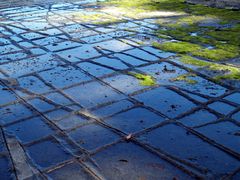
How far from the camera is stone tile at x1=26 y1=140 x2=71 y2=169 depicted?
12.2 feet

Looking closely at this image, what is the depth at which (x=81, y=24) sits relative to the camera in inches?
377

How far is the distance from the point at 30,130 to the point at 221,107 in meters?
2.58

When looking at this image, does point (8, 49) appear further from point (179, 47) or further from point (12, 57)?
point (179, 47)

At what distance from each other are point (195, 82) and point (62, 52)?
3075mm

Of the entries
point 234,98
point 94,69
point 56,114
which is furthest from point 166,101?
point 94,69

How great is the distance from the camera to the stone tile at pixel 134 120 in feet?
14.2

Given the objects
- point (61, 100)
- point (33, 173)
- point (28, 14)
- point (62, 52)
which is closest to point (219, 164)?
point (33, 173)

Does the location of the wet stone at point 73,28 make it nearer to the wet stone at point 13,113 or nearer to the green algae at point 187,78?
the green algae at point 187,78

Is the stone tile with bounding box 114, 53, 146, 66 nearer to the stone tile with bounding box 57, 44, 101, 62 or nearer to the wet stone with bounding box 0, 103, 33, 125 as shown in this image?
the stone tile with bounding box 57, 44, 101, 62

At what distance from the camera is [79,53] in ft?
23.6

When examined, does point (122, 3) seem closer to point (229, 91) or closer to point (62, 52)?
point (62, 52)

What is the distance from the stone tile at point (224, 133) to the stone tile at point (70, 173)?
1.55 metres

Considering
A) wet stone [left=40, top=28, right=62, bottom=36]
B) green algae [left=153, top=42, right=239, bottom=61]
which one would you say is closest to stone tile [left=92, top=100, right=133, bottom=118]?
green algae [left=153, top=42, right=239, bottom=61]

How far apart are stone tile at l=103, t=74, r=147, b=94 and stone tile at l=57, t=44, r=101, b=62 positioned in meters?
1.27
